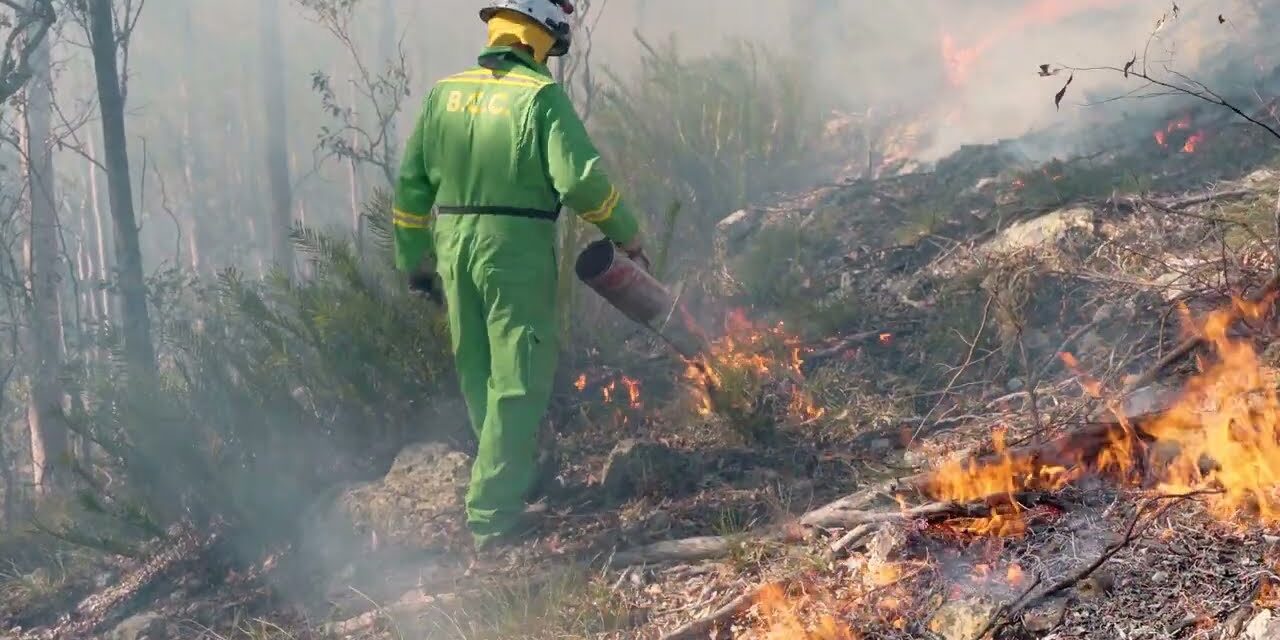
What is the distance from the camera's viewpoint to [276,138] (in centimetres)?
1370

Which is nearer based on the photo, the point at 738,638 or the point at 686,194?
the point at 738,638

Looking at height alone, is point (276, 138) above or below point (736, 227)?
above

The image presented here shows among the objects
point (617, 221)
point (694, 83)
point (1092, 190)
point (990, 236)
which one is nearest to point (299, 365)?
point (617, 221)

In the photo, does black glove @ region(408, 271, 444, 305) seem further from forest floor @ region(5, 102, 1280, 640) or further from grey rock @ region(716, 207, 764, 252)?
grey rock @ region(716, 207, 764, 252)

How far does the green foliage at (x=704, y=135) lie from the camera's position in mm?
7211

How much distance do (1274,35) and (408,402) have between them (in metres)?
7.69

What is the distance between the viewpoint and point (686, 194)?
7312 millimetres

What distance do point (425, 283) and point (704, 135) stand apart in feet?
14.3

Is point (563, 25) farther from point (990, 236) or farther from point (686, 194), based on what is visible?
point (686, 194)

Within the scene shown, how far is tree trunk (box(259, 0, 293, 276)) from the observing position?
13047mm

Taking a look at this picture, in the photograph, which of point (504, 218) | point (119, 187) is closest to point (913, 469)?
point (504, 218)

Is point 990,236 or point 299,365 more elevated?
point 990,236

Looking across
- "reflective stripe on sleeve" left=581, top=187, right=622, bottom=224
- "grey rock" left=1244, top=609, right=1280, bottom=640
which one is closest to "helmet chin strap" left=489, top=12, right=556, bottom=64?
"reflective stripe on sleeve" left=581, top=187, right=622, bottom=224

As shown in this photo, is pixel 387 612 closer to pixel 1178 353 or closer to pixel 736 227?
pixel 1178 353
